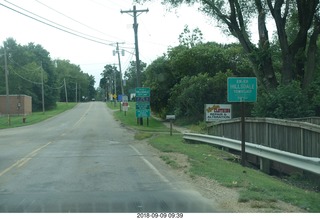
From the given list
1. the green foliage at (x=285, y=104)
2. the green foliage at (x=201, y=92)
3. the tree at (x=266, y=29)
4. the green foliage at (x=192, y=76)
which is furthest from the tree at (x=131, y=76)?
the green foliage at (x=285, y=104)

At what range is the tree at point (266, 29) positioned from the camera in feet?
80.4

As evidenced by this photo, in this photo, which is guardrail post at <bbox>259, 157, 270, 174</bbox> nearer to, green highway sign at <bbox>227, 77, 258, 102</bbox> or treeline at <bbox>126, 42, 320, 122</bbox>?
green highway sign at <bbox>227, 77, 258, 102</bbox>

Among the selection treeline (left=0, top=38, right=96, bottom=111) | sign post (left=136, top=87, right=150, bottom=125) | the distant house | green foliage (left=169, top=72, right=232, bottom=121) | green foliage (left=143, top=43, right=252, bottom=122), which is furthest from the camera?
treeline (left=0, top=38, right=96, bottom=111)

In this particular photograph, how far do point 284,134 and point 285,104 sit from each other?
6.59 metres

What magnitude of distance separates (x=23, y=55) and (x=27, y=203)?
105 meters

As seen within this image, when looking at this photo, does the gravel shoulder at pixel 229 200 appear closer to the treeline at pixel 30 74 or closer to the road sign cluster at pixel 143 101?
the road sign cluster at pixel 143 101

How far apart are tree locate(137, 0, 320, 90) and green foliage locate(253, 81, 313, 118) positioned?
10.1 feet

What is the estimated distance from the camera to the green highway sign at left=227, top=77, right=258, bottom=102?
46.7 feet

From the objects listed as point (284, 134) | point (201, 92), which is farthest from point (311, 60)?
point (201, 92)

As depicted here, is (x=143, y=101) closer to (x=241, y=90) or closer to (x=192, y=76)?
(x=192, y=76)

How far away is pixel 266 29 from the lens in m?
25.6

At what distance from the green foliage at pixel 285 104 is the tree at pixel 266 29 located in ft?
10.1

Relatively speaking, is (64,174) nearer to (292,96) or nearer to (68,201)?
(68,201)

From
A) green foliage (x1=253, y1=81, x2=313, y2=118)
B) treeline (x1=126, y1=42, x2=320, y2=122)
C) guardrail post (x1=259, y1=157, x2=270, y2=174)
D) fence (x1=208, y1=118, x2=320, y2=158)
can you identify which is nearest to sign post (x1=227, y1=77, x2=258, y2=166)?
fence (x1=208, y1=118, x2=320, y2=158)
